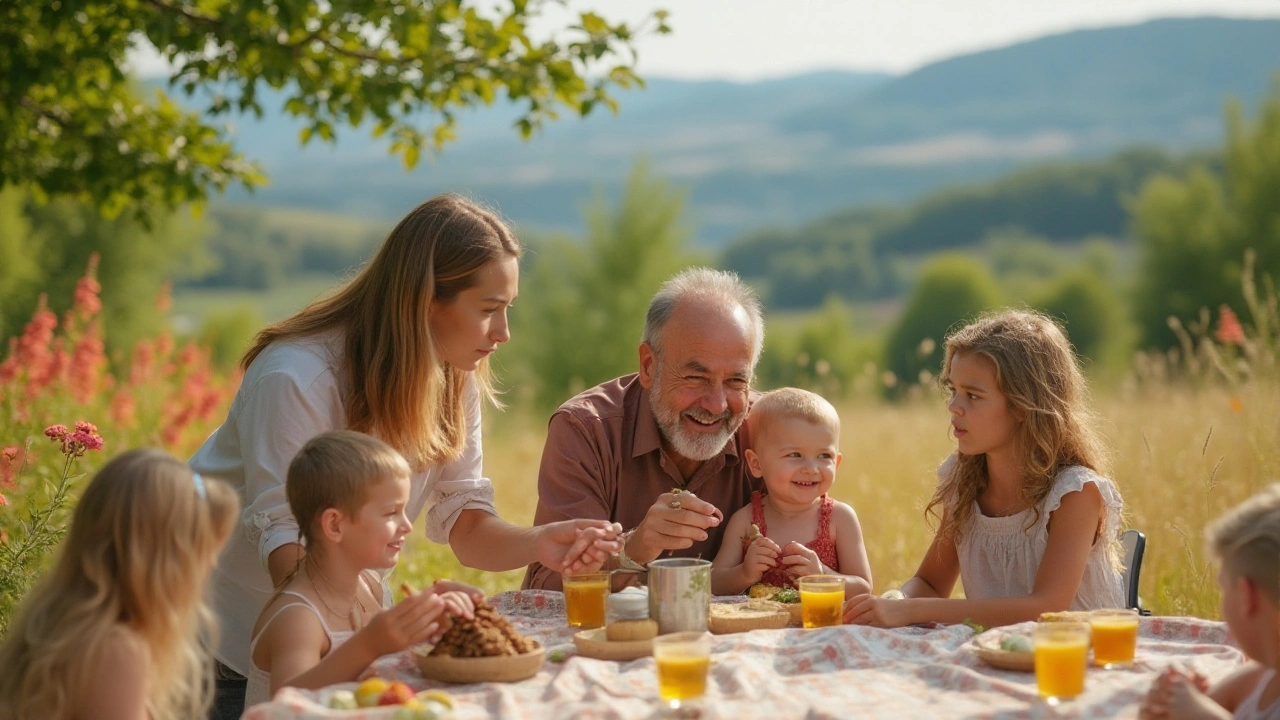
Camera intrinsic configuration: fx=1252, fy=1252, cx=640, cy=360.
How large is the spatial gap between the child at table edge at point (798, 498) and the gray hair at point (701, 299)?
294mm

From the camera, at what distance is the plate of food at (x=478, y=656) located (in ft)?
8.80

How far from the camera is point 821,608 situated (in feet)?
10.7

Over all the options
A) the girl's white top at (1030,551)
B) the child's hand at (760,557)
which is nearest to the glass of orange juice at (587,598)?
the child's hand at (760,557)

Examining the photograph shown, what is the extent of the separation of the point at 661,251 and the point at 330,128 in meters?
31.9

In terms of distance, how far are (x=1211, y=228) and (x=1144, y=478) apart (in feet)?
136

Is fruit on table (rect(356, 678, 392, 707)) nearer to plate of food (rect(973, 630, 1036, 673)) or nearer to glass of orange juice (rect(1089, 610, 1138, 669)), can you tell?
plate of food (rect(973, 630, 1036, 673))

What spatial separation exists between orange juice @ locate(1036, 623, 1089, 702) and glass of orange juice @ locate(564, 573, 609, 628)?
3.74 ft

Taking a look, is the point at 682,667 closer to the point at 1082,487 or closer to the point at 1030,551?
the point at 1082,487

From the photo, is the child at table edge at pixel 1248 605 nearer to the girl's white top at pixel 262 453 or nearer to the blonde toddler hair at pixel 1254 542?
the blonde toddler hair at pixel 1254 542

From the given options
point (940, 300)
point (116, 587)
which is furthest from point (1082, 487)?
point (940, 300)

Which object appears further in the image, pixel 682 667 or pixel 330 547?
pixel 330 547

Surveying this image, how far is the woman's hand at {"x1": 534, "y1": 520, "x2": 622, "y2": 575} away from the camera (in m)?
3.37

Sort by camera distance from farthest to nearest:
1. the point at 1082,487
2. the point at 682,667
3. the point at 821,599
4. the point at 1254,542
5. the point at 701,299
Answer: the point at 701,299 < the point at 1082,487 < the point at 821,599 < the point at 682,667 < the point at 1254,542

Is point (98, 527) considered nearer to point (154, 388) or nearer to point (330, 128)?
point (330, 128)
